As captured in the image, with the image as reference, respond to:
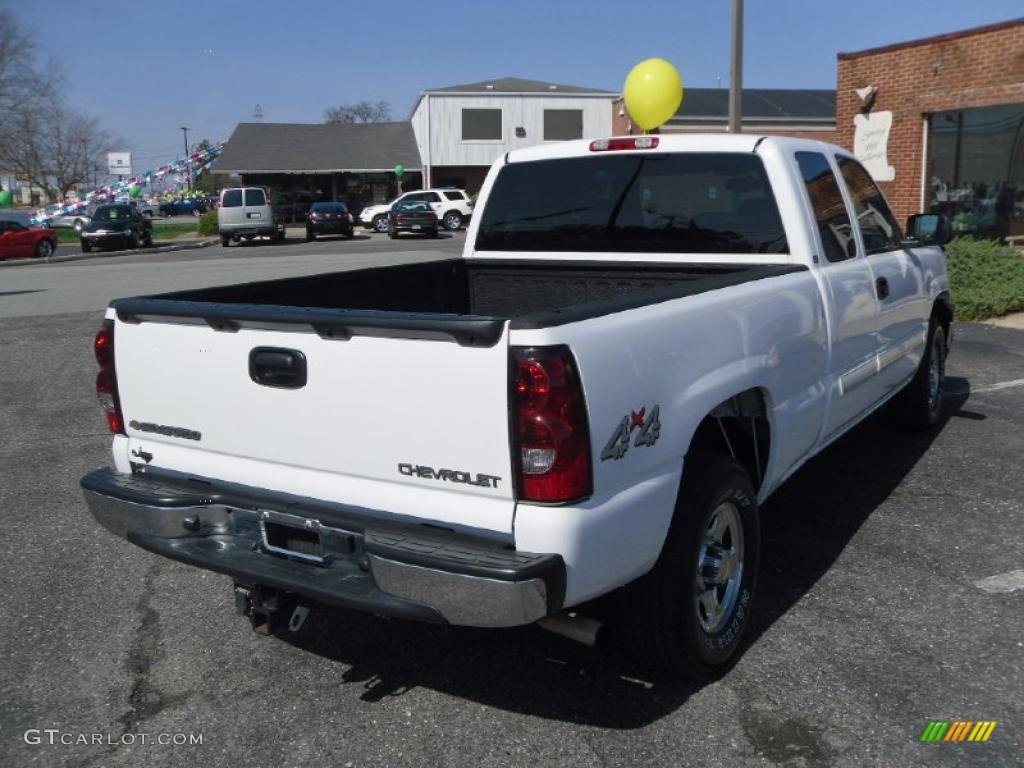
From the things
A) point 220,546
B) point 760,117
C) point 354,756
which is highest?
point 760,117

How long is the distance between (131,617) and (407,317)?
86.7 inches

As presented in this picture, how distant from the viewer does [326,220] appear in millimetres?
37625

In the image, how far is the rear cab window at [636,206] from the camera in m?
4.50

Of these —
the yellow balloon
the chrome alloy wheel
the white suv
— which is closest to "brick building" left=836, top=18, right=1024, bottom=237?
the yellow balloon

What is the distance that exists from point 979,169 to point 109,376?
17.6 m

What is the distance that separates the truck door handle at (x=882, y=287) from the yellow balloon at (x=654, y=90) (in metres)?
6.85

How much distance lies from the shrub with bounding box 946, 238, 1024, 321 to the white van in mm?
26457

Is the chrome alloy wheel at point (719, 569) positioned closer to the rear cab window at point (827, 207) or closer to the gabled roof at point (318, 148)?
the rear cab window at point (827, 207)

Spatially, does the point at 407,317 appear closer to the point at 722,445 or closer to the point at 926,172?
the point at 722,445

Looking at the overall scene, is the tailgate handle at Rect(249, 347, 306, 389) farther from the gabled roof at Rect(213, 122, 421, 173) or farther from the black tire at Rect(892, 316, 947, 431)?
the gabled roof at Rect(213, 122, 421, 173)

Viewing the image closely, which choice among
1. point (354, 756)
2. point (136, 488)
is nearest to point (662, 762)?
point (354, 756)

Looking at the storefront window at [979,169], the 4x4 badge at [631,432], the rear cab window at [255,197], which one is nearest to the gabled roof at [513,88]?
the rear cab window at [255,197]

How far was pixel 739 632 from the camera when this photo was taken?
3.55 meters

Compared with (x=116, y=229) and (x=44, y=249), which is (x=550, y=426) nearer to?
(x=44, y=249)
